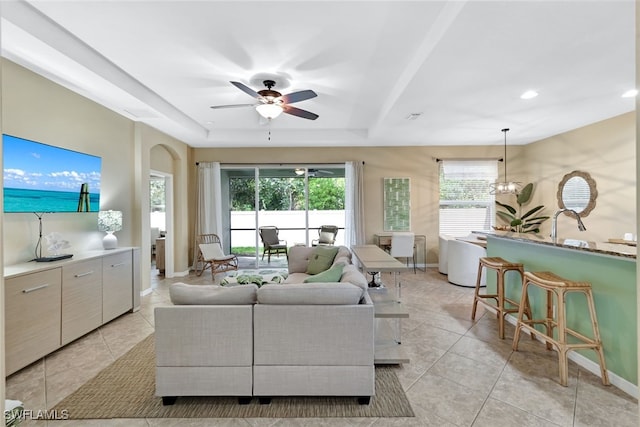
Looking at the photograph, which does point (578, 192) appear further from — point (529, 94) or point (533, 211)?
point (529, 94)

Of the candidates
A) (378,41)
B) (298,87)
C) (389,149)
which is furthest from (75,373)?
(389,149)

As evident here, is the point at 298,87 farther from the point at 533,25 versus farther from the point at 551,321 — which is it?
the point at 551,321

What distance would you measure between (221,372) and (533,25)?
3370 millimetres

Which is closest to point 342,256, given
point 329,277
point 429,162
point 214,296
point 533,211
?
point 329,277

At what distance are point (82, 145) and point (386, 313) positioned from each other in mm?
3829

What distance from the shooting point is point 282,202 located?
620cm

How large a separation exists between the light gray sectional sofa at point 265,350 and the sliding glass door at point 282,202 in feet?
13.8

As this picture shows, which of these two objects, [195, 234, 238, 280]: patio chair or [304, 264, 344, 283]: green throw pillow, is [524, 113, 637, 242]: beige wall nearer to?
[304, 264, 344, 283]: green throw pillow

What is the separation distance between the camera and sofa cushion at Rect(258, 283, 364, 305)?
2002 millimetres

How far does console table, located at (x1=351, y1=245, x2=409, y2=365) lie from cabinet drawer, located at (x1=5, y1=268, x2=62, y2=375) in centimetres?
281

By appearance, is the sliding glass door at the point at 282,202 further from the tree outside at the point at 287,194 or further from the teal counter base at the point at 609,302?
the teal counter base at the point at 609,302

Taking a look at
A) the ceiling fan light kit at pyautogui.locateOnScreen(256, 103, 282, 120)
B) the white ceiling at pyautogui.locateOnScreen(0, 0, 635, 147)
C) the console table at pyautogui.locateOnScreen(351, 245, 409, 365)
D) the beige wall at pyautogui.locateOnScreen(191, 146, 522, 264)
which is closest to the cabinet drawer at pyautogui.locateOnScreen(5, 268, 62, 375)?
the white ceiling at pyautogui.locateOnScreen(0, 0, 635, 147)

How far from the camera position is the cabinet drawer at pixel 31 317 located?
2258mm

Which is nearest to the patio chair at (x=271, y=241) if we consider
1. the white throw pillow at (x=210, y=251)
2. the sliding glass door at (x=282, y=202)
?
the sliding glass door at (x=282, y=202)
